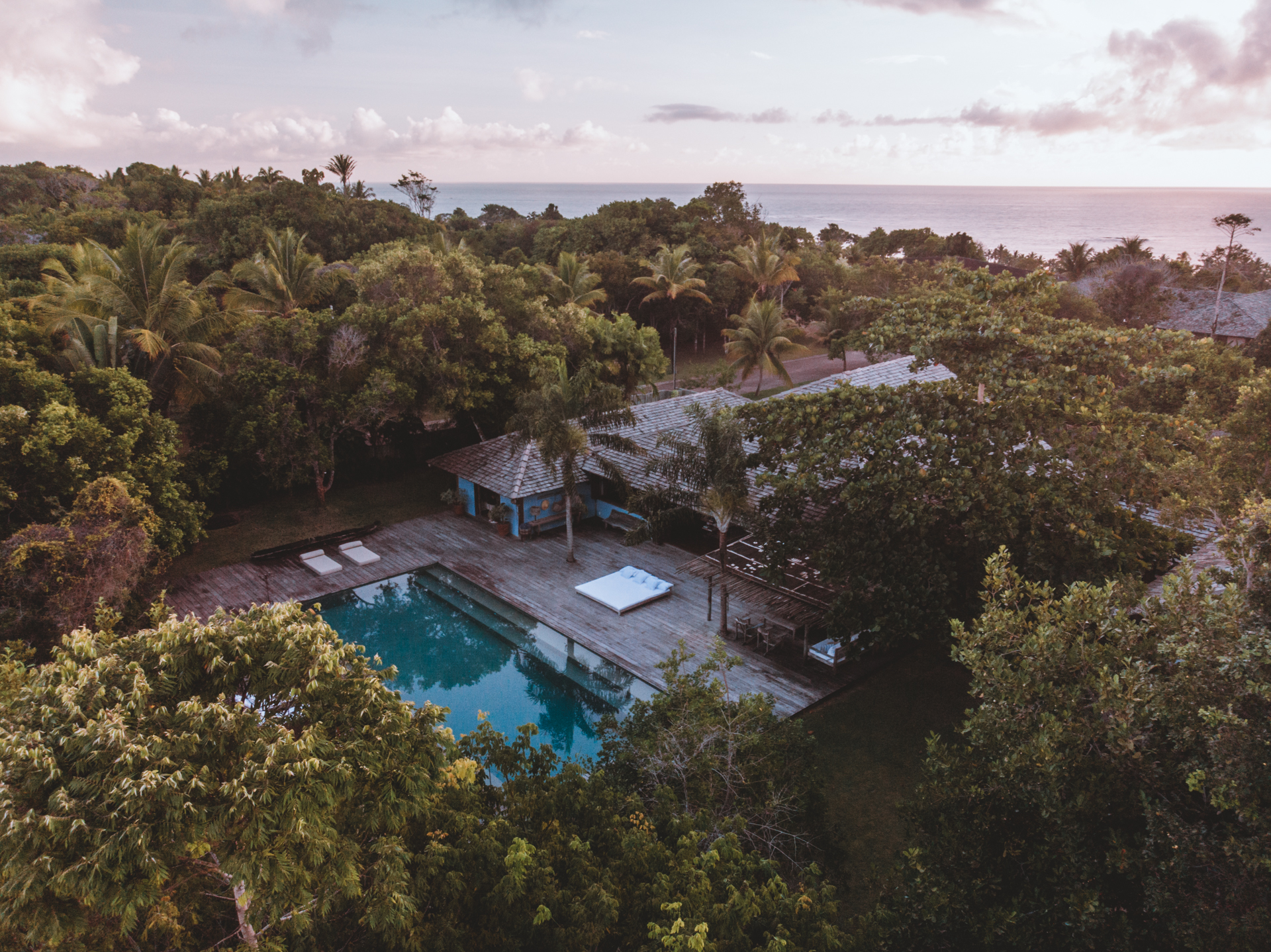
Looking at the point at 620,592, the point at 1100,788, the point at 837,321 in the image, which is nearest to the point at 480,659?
the point at 620,592

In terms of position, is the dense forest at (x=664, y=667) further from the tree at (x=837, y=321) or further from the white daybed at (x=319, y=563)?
the tree at (x=837, y=321)

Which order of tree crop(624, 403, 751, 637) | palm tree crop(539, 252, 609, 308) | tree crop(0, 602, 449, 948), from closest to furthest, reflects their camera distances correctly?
tree crop(0, 602, 449, 948)
tree crop(624, 403, 751, 637)
palm tree crop(539, 252, 609, 308)

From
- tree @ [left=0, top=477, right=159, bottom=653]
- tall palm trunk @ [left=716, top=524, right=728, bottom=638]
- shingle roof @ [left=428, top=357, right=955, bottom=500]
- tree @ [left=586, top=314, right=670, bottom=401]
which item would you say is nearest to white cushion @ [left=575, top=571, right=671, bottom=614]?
tall palm trunk @ [left=716, top=524, right=728, bottom=638]

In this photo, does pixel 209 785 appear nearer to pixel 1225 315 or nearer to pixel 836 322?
pixel 836 322

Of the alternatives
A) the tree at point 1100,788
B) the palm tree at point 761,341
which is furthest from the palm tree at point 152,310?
the tree at point 1100,788

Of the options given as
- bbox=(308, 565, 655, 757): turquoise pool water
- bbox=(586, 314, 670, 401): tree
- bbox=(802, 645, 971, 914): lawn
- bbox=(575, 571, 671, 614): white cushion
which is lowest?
bbox=(308, 565, 655, 757): turquoise pool water

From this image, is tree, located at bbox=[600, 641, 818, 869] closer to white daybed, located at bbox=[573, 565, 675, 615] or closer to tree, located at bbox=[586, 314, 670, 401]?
white daybed, located at bbox=[573, 565, 675, 615]
